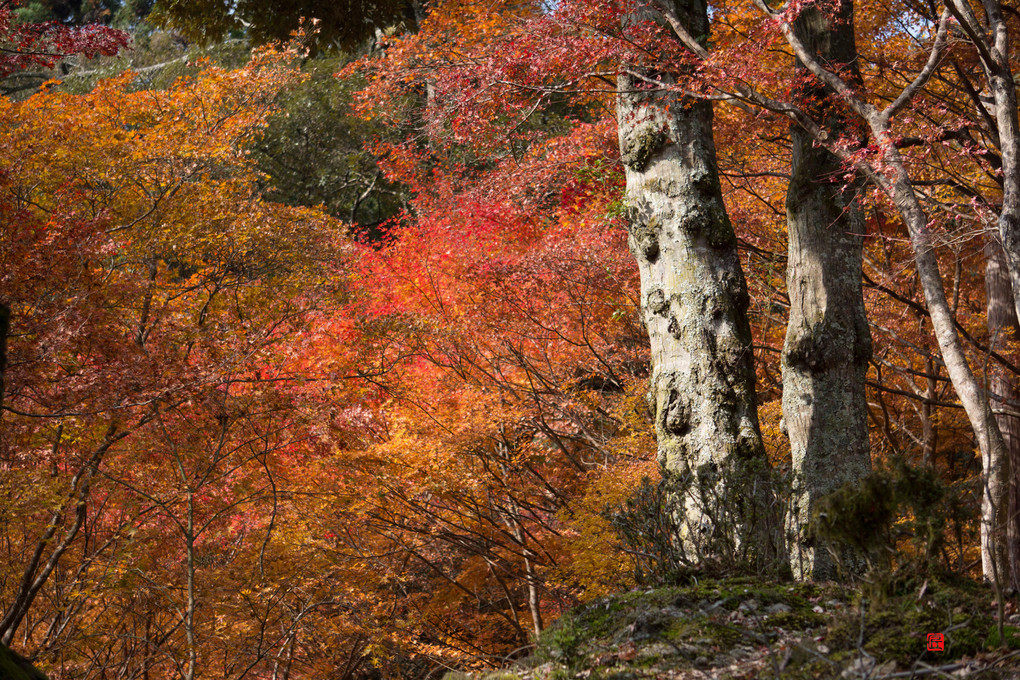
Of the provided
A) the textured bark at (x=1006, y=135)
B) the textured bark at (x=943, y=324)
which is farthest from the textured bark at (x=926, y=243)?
the textured bark at (x=1006, y=135)

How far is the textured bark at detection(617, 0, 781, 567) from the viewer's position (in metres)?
5.69

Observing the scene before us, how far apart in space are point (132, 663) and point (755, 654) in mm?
7975

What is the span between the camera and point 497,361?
10531mm

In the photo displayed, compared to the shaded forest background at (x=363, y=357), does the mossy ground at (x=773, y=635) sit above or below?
below

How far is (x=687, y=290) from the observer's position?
605 cm

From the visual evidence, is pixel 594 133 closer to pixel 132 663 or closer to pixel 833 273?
pixel 833 273

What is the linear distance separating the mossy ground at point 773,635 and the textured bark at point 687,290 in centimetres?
150

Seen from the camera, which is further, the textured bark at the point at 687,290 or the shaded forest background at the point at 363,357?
the shaded forest background at the point at 363,357

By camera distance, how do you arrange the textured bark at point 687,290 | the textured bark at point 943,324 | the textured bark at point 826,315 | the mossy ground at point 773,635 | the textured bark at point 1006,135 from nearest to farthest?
1. the mossy ground at point 773,635
2. the textured bark at point 943,324
3. the textured bark at point 1006,135
4. the textured bark at point 687,290
5. the textured bark at point 826,315

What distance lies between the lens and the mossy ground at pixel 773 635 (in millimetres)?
2719

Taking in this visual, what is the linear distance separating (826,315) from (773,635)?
3.34m

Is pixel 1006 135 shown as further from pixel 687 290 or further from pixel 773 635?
pixel 773 635

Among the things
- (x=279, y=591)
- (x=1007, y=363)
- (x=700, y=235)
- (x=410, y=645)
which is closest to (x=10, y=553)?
(x=279, y=591)

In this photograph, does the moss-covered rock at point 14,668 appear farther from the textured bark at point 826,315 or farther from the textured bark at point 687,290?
the textured bark at point 826,315
